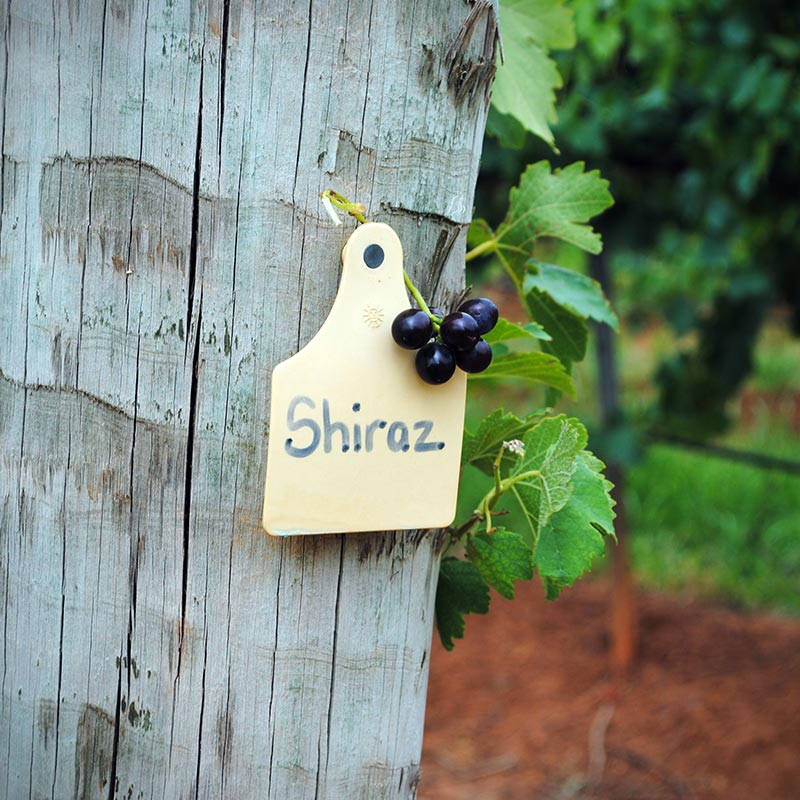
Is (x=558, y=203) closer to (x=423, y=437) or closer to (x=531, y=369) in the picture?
(x=531, y=369)

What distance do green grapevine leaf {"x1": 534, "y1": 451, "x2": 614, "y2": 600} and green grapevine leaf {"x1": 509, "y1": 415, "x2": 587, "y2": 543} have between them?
A: 0.06ft

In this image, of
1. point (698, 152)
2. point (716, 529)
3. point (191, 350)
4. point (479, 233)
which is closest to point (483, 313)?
point (191, 350)

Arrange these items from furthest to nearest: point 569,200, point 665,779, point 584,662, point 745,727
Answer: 1. point 584,662
2. point 745,727
3. point 665,779
4. point 569,200

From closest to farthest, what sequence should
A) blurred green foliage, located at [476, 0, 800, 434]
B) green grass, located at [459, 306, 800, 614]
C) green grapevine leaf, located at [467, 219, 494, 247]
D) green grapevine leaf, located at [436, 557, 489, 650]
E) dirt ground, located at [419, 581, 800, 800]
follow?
green grapevine leaf, located at [436, 557, 489, 650] < green grapevine leaf, located at [467, 219, 494, 247] < blurred green foliage, located at [476, 0, 800, 434] < dirt ground, located at [419, 581, 800, 800] < green grass, located at [459, 306, 800, 614]

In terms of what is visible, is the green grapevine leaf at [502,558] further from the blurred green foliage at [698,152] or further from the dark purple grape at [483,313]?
the blurred green foliage at [698,152]

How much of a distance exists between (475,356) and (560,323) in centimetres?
34

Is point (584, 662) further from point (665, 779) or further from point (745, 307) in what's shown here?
point (745, 307)

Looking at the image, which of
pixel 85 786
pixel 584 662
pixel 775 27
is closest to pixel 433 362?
pixel 85 786

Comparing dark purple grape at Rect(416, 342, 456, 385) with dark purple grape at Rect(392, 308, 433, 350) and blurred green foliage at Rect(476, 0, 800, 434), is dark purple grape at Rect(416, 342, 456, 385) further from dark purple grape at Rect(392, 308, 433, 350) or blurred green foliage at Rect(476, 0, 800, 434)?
blurred green foliage at Rect(476, 0, 800, 434)

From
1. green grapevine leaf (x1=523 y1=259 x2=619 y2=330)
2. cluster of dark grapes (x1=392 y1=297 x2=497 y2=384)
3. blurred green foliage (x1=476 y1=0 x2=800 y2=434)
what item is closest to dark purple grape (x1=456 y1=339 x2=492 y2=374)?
cluster of dark grapes (x1=392 y1=297 x2=497 y2=384)

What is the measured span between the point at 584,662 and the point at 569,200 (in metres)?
3.40

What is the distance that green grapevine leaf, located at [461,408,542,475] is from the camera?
962mm

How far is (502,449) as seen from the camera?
924mm

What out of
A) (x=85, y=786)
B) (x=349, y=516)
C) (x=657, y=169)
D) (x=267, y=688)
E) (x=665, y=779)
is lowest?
(x=665, y=779)
